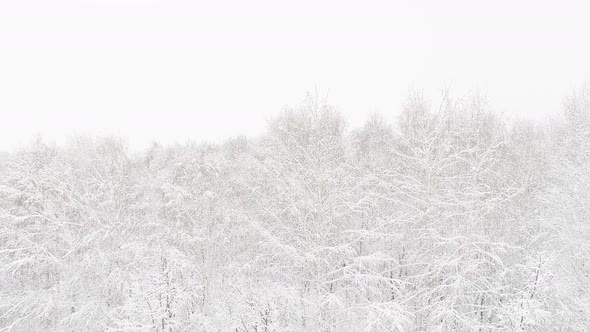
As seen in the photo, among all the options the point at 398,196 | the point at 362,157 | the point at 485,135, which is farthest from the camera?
the point at 362,157

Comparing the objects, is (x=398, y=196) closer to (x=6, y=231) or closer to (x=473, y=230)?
(x=473, y=230)

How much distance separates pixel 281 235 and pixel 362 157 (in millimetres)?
12354

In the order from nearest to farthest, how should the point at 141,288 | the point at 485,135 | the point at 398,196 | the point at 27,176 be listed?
1. the point at 141,288
2. the point at 485,135
3. the point at 398,196
4. the point at 27,176

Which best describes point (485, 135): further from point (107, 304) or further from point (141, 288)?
point (107, 304)

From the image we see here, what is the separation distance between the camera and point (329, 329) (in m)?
14.3

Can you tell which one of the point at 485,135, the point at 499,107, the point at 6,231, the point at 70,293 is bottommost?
the point at 70,293

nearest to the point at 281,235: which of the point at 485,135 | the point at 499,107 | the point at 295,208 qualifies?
the point at 295,208

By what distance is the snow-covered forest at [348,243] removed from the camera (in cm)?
1178

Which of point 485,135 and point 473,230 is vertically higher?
point 485,135

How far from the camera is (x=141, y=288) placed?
10.7 metres

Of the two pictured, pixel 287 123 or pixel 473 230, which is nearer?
pixel 473 230

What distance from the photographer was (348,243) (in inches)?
561

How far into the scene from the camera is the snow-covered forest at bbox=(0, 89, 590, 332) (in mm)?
11781

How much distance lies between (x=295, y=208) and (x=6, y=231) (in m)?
11.9
